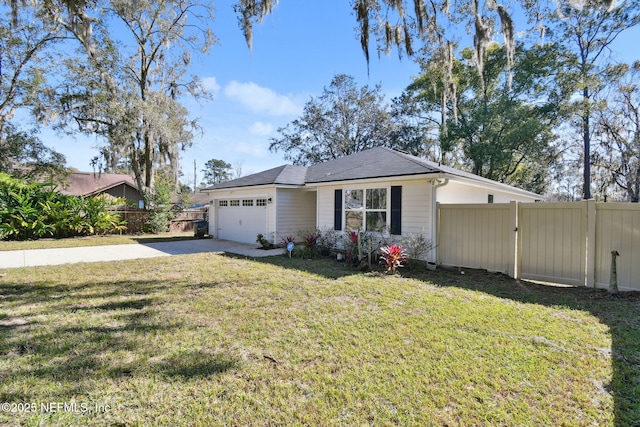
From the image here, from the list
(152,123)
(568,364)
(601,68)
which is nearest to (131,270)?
(568,364)

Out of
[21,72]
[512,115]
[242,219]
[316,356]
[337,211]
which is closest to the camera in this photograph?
[316,356]

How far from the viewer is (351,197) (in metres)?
9.73

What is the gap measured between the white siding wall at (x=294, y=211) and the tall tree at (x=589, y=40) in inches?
626

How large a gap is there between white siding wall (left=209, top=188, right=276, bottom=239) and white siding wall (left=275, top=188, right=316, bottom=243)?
24cm

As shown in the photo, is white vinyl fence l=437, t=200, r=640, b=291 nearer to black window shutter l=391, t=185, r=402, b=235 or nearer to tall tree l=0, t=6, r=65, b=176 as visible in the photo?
black window shutter l=391, t=185, r=402, b=235

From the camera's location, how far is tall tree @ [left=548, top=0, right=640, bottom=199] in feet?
52.3

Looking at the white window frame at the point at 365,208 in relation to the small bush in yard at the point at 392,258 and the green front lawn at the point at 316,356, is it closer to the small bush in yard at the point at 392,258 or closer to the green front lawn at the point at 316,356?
the small bush in yard at the point at 392,258

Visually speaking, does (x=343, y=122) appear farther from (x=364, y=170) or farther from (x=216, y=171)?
(x=216, y=171)

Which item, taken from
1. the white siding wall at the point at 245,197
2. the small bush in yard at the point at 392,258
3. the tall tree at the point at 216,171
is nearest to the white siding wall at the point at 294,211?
the white siding wall at the point at 245,197

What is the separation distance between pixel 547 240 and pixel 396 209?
350cm

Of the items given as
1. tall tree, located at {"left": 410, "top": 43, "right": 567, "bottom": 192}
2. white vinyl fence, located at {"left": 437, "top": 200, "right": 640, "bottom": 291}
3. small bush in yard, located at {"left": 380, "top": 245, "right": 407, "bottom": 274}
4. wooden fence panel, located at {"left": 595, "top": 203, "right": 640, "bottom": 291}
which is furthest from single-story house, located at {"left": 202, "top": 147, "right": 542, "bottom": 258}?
tall tree, located at {"left": 410, "top": 43, "right": 567, "bottom": 192}

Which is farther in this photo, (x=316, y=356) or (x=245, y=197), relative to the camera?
(x=245, y=197)

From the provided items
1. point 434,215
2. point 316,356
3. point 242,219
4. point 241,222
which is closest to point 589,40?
point 434,215

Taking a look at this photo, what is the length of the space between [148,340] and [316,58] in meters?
12.2
